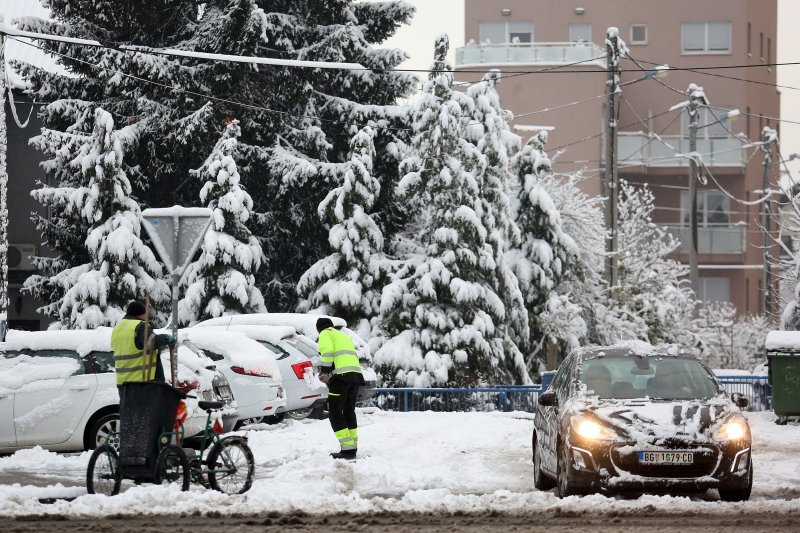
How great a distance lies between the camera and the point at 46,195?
36656 millimetres

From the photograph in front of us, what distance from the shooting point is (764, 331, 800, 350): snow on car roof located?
25844 mm

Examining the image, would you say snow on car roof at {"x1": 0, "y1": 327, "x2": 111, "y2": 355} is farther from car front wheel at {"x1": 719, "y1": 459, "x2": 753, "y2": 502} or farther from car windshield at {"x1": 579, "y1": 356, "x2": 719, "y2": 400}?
car front wheel at {"x1": 719, "y1": 459, "x2": 753, "y2": 502}

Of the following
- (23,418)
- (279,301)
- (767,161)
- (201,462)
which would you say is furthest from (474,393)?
(767,161)

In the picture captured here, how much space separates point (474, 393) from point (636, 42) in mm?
35731

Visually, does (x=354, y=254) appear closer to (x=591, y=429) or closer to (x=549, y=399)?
(x=549, y=399)

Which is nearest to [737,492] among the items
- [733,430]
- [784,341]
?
[733,430]

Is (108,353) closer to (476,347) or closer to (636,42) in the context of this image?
(476,347)

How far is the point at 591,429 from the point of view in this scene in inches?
543

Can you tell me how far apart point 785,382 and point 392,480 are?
1151cm

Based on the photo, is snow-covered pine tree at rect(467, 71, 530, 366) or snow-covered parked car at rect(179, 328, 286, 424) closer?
snow-covered parked car at rect(179, 328, 286, 424)

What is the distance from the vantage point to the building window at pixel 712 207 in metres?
62.0

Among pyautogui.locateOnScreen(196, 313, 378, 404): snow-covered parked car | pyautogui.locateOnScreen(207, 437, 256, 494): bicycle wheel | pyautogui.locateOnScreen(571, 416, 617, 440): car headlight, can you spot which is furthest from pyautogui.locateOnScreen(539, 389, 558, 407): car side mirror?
pyautogui.locateOnScreen(196, 313, 378, 404): snow-covered parked car

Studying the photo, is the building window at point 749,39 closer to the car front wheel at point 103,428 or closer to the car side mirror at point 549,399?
the car front wheel at point 103,428

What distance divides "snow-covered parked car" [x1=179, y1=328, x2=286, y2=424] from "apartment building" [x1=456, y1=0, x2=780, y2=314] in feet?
120
